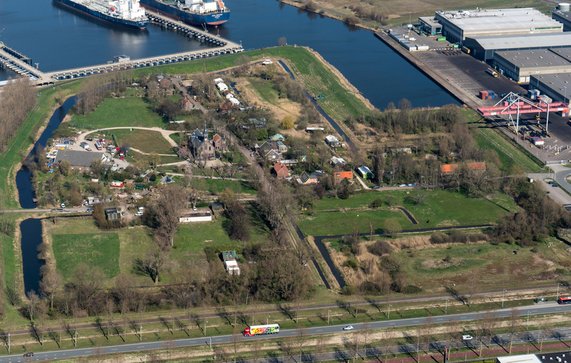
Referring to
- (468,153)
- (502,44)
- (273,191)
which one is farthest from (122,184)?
(502,44)

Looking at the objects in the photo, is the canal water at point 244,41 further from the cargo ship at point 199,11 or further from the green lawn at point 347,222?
the green lawn at point 347,222

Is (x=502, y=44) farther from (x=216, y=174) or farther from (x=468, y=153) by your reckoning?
(x=216, y=174)

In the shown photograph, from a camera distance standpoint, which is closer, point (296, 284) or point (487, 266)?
point (296, 284)

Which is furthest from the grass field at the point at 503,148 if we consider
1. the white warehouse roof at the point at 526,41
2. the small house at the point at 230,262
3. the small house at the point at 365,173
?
the small house at the point at 230,262

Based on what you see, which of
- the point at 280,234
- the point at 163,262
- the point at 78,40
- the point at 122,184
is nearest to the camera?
the point at 163,262

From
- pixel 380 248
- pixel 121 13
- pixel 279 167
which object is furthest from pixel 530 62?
pixel 121 13

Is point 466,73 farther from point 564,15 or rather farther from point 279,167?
point 279,167
